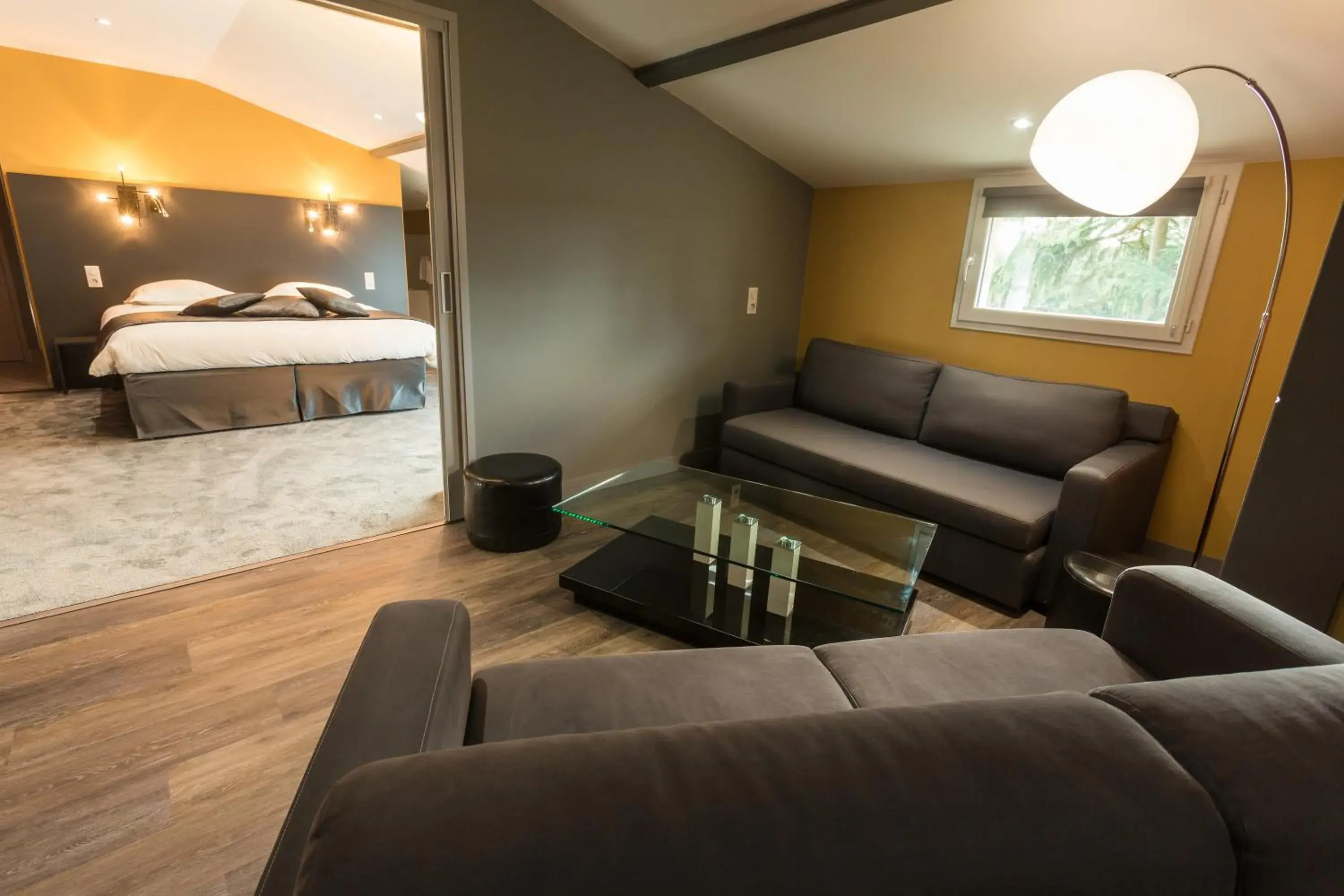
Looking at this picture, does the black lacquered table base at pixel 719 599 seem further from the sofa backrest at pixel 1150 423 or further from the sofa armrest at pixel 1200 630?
the sofa backrest at pixel 1150 423

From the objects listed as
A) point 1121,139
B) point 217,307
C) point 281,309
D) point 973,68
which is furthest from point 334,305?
point 1121,139

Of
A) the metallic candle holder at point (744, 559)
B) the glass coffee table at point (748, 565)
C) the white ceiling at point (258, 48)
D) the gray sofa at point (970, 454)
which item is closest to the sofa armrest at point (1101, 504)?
the gray sofa at point (970, 454)

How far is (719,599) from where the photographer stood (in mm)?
→ 2182

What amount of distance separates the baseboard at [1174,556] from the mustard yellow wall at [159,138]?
273 inches

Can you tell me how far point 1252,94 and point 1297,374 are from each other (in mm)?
1032

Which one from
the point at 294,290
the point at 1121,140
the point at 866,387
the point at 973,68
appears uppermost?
the point at 973,68

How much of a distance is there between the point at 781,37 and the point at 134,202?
5.70m

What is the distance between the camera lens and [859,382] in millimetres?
3436

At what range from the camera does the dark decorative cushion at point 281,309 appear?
178 inches

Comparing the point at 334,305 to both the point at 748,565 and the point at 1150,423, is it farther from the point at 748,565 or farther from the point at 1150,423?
the point at 1150,423

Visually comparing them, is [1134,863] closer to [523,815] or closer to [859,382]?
[523,815]

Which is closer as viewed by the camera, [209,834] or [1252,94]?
[209,834]

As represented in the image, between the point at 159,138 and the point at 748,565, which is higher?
the point at 159,138

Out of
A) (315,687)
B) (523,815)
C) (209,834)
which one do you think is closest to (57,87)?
(315,687)
